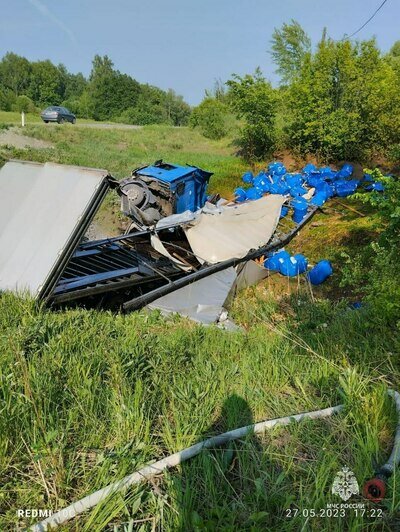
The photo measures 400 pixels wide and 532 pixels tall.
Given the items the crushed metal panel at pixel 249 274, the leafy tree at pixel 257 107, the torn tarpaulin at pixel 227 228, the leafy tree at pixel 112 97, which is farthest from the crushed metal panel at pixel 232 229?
the leafy tree at pixel 112 97

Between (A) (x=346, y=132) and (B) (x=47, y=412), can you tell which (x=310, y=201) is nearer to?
(A) (x=346, y=132)

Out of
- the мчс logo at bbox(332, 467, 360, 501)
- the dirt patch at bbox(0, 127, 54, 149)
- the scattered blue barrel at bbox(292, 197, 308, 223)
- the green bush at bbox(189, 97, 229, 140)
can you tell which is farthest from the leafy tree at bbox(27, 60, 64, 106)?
the мчс logo at bbox(332, 467, 360, 501)

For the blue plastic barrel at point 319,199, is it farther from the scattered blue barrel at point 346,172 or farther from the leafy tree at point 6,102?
the leafy tree at point 6,102

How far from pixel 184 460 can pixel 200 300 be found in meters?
4.42

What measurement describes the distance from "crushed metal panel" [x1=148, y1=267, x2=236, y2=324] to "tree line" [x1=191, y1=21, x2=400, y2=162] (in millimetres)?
9953

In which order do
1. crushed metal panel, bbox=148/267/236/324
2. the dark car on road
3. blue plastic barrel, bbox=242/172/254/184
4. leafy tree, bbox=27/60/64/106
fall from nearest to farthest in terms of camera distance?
1. crushed metal panel, bbox=148/267/236/324
2. blue plastic barrel, bbox=242/172/254/184
3. the dark car on road
4. leafy tree, bbox=27/60/64/106

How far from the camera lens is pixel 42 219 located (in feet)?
16.0

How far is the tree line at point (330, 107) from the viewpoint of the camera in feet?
50.0

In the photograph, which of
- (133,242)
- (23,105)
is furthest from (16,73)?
(133,242)

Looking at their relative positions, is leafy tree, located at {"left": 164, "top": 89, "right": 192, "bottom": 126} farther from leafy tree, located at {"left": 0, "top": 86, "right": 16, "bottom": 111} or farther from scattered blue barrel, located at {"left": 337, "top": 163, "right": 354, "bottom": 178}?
scattered blue barrel, located at {"left": 337, "top": 163, "right": 354, "bottom": 178}

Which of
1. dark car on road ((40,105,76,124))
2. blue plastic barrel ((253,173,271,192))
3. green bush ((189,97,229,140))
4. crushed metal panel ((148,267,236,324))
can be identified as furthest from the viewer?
dark car on road ((40,105,76,124))

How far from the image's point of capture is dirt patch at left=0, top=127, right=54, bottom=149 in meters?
16.7

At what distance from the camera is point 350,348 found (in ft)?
10.6

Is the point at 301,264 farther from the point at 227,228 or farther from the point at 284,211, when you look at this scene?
the point at 284,211
